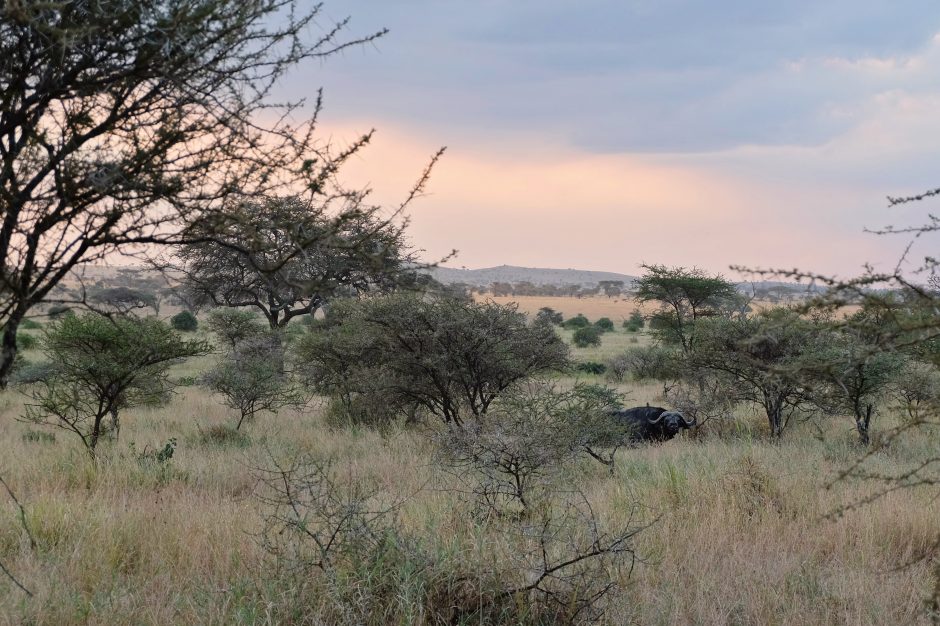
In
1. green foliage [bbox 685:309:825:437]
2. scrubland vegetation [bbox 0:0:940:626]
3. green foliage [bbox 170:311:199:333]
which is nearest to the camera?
scrubland vegetation [bbox 0:0:940:626]

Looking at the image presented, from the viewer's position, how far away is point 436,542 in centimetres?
449

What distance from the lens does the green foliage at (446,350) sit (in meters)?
11.0

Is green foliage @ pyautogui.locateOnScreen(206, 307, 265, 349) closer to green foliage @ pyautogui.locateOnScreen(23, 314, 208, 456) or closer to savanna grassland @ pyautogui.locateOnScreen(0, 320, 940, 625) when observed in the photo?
green foliage @ pyautogui.locateOnScreen(23, 314, 208, 456)

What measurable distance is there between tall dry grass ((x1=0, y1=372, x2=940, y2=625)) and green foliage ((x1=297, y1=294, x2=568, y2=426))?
80.2 inches

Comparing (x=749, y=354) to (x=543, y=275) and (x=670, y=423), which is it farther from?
(x=543, y=275)

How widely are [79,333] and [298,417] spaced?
5756mm

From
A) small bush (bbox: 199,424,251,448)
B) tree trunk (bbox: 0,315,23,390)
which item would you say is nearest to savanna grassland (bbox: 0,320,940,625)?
small bush (bbox: 199,424,251,448)

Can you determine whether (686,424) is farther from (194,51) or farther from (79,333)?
(194,51)

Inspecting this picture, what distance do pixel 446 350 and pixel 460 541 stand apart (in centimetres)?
631

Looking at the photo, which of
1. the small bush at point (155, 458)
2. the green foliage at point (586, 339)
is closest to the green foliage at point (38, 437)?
the small bush at point (155, 458)

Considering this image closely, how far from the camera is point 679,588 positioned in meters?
4.72

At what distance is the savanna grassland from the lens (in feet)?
13.4

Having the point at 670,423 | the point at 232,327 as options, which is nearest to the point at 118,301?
the point at 670,423

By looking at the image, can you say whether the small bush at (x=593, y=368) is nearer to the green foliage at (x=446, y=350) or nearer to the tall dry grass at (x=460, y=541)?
the green foliage at (x=446, y=350)
